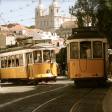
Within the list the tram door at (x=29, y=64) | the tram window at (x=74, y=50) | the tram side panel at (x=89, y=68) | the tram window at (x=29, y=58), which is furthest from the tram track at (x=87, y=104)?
the tram window at (x=29, y=58)

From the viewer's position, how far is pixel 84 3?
48.6m

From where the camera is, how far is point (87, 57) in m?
32.7

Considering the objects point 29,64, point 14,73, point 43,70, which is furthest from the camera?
point 14,73

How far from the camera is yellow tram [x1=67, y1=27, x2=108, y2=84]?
32.5 m

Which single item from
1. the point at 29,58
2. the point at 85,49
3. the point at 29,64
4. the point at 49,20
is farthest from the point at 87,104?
the point at 49,20

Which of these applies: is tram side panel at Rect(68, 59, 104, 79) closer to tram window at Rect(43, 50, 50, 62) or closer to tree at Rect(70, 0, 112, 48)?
tree at Rect(70, 0, 112, 48)

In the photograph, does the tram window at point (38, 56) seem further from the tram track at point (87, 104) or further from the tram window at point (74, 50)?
the tram track at point (87, 104)

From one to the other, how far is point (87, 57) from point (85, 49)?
0.58 meters

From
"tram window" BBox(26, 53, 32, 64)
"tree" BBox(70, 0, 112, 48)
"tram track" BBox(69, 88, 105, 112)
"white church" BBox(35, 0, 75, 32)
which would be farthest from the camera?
"white church" BBox(35, 0, 75, 32)

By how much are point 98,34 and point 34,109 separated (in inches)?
579

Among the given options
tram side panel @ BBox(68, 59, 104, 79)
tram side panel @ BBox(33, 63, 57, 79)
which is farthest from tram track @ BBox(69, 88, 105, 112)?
tram side panel @ BBox(33, 63, 57, 79)

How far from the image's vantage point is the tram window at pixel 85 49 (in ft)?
107

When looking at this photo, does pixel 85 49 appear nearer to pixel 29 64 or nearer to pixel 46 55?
pixel 46 55

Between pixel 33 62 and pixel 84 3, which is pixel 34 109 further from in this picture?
pixel 84 3
